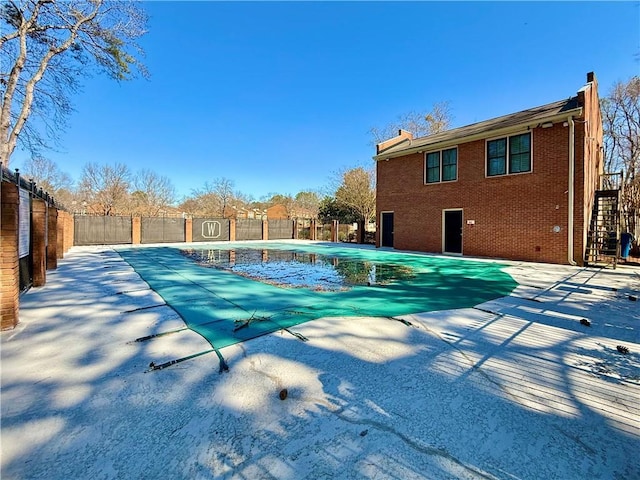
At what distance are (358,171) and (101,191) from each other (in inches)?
946

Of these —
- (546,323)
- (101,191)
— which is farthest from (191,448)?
(101,191)

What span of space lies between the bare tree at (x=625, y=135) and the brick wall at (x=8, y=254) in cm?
2291

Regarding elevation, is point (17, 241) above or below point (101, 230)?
below

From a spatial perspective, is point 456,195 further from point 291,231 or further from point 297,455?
point 291,231

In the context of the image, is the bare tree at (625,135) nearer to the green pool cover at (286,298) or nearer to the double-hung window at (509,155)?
the double-hung window at (509,155)

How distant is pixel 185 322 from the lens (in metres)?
3.92

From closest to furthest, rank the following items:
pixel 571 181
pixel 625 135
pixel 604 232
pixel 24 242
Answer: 1. pixel 24 242
2. pixel 571 181
3. pixel 604 232
4. pixel 625 135

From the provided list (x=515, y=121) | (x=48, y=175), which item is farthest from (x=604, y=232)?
(x=48, y=175)

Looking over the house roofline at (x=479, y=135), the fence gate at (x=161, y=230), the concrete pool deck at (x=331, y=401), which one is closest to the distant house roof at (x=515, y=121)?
the house roofline at (x=479, y=135)

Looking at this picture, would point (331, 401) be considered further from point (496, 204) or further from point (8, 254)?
point (496, 204)

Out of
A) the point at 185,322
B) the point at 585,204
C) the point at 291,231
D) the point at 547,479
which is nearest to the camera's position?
the point at 547,479

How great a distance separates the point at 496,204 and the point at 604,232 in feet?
11.0


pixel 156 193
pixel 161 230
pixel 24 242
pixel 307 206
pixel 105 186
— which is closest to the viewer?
pixel 24 242

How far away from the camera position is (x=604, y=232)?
9.95 m
